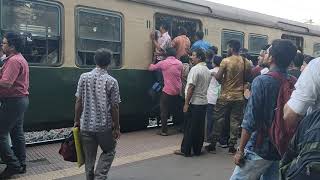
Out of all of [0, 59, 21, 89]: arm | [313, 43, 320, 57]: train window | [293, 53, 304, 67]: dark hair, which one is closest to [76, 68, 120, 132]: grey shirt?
[0, 59, 21, 89]: arm

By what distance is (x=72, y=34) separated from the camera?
7562 mm

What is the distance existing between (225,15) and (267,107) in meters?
7.57

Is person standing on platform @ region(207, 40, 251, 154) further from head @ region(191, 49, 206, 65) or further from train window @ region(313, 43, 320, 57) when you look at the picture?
train window @ region(313, 43, 320, 57)

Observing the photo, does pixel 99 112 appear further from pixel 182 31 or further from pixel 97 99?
pixel 182 31

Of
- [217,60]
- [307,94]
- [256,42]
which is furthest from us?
[256,42]

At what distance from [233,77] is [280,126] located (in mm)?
4061

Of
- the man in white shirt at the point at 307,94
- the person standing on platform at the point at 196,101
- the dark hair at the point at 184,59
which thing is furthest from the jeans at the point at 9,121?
the dark hair at the point at 184,59

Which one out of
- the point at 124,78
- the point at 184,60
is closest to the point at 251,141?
the point at 124,78

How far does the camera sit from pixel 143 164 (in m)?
6.42

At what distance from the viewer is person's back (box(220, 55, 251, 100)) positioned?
714cm

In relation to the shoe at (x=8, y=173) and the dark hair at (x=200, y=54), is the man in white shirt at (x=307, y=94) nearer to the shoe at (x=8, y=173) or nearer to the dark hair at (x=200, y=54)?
the shoe at (x=8, y=173)

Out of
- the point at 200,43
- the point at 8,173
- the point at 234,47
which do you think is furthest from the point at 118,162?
the point at 200,43

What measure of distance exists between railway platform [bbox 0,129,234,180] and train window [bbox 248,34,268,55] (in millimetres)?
5017

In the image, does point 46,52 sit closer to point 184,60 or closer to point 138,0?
point 138,0
